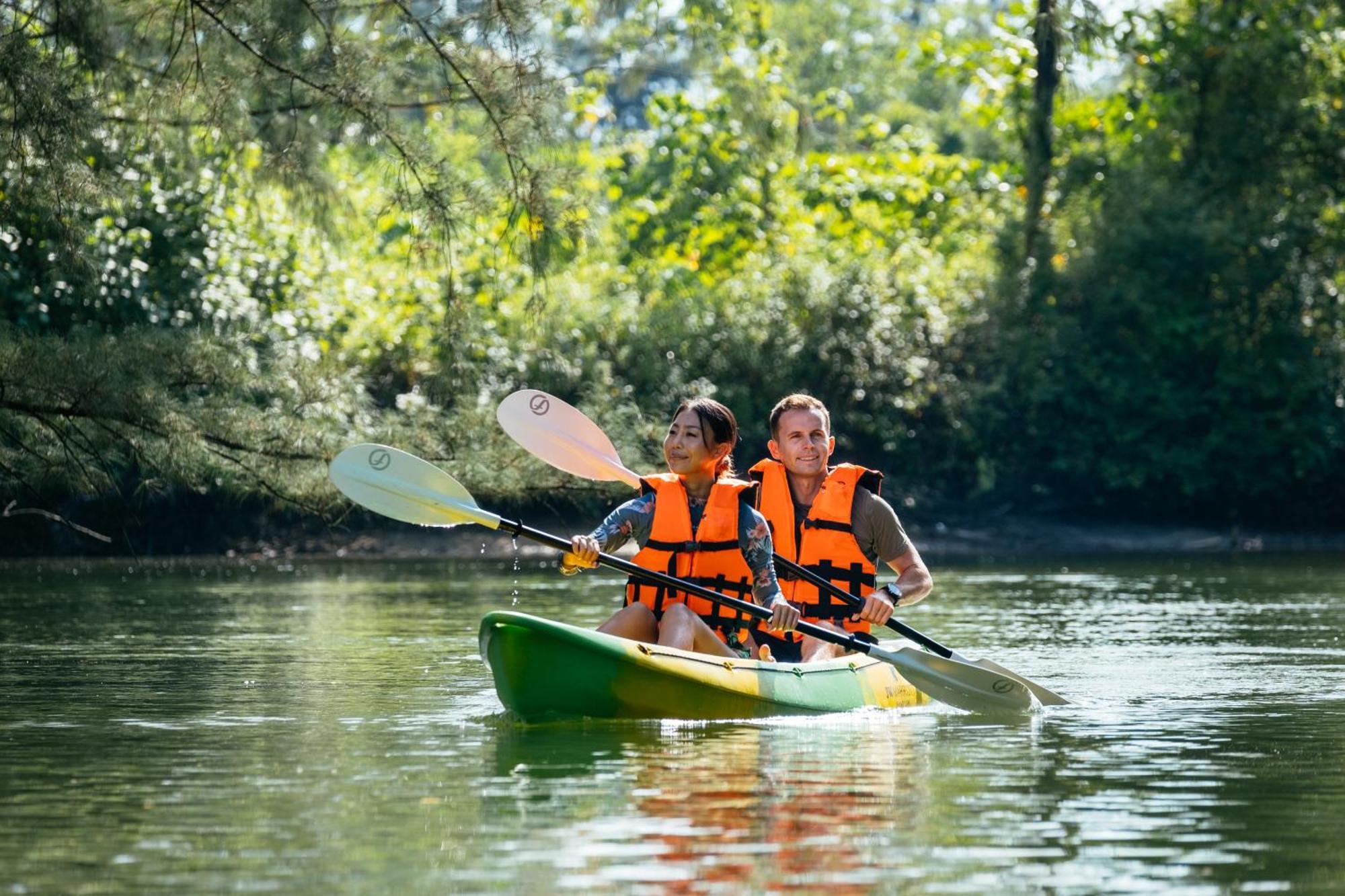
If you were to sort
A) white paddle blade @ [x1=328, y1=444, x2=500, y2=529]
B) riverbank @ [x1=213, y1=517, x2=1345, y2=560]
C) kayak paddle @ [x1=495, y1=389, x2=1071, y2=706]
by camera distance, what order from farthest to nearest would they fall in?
1. riverbank @ [x1=213, y1=517, x2=1345, y2=560]
2. kayak paddle @ [x1=495, y1=389, x2=1071, y2=706]
3. white paddle blade @ [x1=328, y1=444, x2=500, y2=529]

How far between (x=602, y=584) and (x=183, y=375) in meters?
6.33

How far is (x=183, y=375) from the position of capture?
9.39 meters

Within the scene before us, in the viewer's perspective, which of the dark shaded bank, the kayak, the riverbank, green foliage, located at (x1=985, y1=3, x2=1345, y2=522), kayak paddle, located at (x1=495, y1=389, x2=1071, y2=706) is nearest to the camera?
the kayak

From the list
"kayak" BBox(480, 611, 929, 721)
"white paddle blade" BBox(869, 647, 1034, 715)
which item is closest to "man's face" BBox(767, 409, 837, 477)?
"white paddle blade" BBox(869, 647, 1034, 715)

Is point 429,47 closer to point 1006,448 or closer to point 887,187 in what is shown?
point 1006,448

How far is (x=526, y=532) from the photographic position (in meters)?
7.25

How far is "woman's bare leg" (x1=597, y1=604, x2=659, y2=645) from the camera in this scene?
708 centimetres

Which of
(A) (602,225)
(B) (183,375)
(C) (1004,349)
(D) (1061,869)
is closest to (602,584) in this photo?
(A) (602,225)

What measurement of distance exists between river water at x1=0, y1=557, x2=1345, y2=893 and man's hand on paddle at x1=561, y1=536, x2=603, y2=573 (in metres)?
0.52

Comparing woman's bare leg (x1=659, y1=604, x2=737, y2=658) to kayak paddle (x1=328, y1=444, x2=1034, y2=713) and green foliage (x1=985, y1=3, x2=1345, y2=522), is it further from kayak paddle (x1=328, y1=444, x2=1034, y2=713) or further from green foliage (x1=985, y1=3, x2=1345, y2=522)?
green foliage (x1=985, y1=3, x2=1345, y2=522)

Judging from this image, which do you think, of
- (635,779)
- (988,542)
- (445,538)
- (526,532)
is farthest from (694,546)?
(988,542)

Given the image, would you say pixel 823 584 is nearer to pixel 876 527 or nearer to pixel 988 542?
pixel 876 527

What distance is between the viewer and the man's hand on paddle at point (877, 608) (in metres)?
7.12

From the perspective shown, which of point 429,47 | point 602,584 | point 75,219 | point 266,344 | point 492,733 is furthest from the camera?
point 266,344
